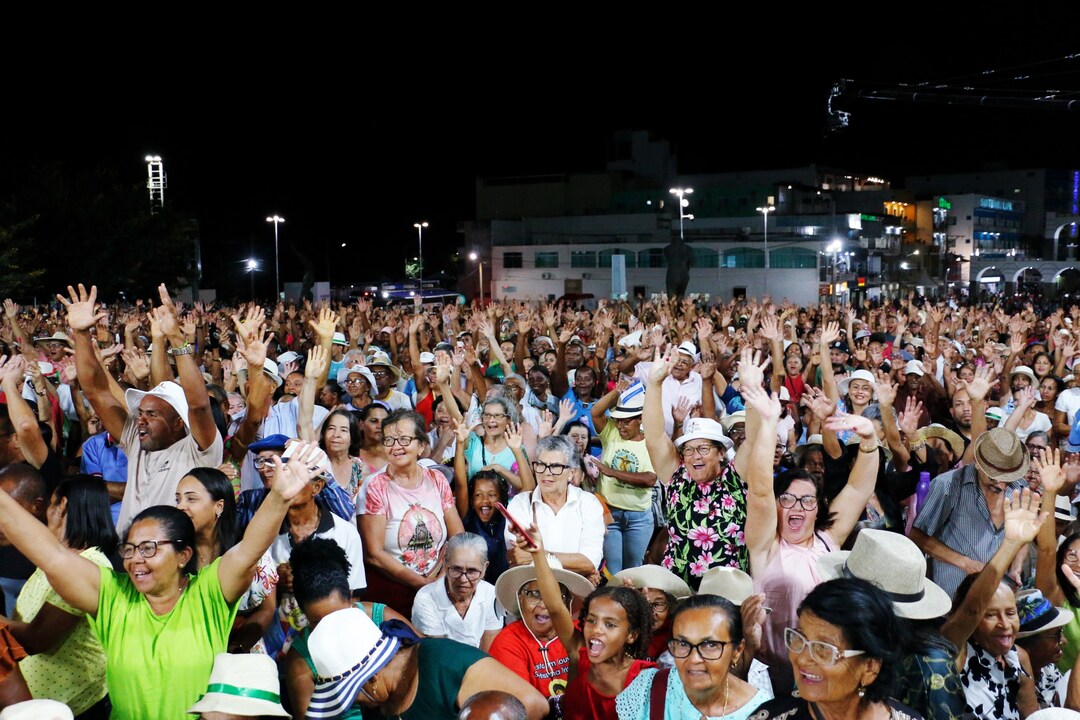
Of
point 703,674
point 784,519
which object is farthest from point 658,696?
point 784,519


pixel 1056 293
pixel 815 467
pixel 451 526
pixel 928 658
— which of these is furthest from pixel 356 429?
pixel 1056 293

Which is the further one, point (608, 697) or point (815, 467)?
point (815, 467)

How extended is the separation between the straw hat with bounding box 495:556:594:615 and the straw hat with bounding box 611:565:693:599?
0.47 ft

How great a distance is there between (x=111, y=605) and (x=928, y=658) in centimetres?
269

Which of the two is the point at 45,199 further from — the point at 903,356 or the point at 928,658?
the point at 928,658

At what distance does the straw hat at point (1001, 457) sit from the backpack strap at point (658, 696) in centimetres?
216

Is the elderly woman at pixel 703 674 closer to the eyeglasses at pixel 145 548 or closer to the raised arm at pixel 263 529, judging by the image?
the raised arm at pixel 263 529

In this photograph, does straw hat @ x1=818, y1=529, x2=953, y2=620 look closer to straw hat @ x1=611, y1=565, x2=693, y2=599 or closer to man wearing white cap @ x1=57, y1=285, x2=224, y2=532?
straw hat @ x1=611, y1=565, x2=693, y2=599

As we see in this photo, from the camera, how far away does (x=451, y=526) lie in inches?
185

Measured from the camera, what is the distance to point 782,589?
12.0 feet

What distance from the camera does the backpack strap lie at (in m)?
2.99

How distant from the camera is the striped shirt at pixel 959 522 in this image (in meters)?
4.30

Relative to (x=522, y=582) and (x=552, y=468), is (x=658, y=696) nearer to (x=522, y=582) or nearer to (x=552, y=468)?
(x=522, y=582)

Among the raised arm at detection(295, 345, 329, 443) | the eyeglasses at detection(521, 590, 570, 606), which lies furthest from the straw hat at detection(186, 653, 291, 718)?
the raised arm at detection(295, 345, 329, 443)
